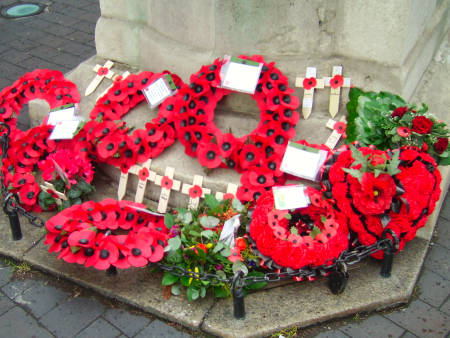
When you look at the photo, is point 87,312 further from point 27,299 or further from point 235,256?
point 235,256

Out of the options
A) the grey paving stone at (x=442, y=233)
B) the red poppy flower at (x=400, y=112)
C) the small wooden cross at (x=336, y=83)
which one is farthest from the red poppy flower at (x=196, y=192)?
the grey paving stone at (x=442, y=233)

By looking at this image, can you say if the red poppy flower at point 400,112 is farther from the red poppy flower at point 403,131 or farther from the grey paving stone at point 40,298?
the grey paving stone at point 40,298

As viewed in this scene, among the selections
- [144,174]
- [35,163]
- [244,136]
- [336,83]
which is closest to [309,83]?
[336,83]

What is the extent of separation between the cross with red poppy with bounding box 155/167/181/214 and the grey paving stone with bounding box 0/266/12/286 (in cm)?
105

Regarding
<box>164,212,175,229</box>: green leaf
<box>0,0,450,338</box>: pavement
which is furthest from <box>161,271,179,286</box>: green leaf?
<box>164,212,175,229</box>: green leaf

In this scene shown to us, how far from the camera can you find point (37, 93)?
4.43 metres

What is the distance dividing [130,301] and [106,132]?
1.23 meters

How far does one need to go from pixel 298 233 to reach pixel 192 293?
0.73 m

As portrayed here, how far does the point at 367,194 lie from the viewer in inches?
120

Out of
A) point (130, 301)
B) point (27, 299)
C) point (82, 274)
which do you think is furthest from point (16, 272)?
point (130, 301)

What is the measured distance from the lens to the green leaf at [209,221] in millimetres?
3442

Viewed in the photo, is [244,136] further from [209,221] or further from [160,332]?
[160,332]

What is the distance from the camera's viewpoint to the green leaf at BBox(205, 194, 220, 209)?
352 cm

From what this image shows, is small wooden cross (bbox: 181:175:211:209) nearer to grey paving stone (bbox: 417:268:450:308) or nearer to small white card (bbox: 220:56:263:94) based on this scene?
small white card (bbox: 220:56:263:94)
